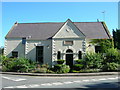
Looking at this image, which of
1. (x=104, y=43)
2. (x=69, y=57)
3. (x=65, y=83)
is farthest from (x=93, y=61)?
(x=65, y=83)

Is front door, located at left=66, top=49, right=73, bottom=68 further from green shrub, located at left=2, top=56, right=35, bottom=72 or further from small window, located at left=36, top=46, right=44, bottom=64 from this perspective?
green shrub, located at left=2, top=56, right=35, bottom=72

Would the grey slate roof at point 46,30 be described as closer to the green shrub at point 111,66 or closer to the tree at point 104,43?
the tree at point 104,43

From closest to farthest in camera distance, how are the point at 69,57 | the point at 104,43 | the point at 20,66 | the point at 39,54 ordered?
1. the point at 20,66
2. the point at 69,57
3. the point at 104,43
4. the point at 39,54

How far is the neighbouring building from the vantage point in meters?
22.5

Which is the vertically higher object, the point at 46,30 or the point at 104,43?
the point at 46,30

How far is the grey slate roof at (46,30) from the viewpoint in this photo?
24.7 m

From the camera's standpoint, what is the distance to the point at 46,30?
86.9ft

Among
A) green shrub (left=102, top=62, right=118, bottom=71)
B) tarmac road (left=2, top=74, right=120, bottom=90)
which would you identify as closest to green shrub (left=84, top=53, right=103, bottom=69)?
green shrub (left=102, top=62, right=118, bottom=71)

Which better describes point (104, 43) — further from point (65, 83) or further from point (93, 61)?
point (65, 83)

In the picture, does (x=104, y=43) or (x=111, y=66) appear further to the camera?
(x=104, y=43)

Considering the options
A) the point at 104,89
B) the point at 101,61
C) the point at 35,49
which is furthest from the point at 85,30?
the point at 104,89

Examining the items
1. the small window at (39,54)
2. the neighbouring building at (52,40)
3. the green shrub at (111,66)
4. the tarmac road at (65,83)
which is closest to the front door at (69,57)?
the neighbouring building at (52,40)

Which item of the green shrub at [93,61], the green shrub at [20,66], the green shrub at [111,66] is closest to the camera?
the green shrub at [111,66]

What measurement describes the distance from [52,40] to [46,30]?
429 centimetres
